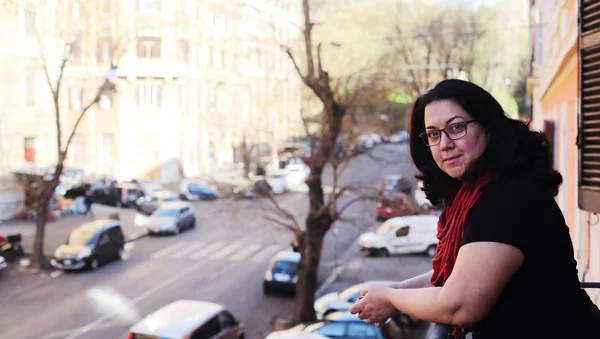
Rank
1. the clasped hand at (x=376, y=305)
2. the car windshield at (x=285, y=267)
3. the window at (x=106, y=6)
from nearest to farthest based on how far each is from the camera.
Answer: the clasped hand at (x=376, y=305)
the window at (x=106, y=6)
the car windshield at (x=285, y=267)

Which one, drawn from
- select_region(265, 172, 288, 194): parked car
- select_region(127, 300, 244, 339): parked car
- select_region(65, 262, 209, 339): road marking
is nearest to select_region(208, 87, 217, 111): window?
select_region(265, 172, 288, 194): parked car

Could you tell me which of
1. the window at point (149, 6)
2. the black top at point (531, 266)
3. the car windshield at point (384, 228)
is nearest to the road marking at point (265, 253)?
the car windshield at point (384, 228)

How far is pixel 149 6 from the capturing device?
1353 centimetres

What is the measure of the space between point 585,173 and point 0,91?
8669 millimetres

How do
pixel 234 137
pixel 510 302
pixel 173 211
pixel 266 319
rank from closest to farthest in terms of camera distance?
pixel 510 302 < pixel 266 319 < pixel 173 211 < pixel 234 137

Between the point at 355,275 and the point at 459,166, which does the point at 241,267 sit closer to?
the point at 355,275

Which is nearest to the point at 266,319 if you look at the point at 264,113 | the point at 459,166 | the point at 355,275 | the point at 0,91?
the point at 355,275

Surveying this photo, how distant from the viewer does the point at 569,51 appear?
4.16m

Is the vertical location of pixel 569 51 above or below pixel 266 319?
above

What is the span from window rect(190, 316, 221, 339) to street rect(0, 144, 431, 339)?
5.55ft

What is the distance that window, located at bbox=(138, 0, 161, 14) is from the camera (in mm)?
13234

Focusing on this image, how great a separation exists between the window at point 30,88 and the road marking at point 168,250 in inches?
209

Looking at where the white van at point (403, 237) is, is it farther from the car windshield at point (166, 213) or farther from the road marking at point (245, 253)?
the car windshield at point (166, 213)

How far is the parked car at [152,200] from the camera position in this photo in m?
20.5
